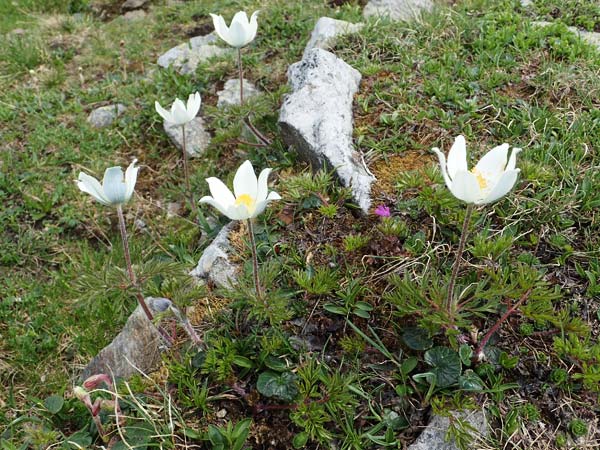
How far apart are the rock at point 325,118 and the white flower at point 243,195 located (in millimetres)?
821

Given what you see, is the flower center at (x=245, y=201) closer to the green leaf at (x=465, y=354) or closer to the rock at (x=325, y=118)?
the rock at (x=325, y=118)

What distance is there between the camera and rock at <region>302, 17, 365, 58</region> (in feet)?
14.7

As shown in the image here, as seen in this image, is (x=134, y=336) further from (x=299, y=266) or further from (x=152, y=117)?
(x=152, y=117)

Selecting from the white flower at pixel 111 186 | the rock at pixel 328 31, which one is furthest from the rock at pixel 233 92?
the white flower at pixel 111 186

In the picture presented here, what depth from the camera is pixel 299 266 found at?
2.78 metres

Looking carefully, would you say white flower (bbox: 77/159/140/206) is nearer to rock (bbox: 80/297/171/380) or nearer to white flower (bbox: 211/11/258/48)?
rock (bbox: 80/297/171/380)

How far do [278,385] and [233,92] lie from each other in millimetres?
3127

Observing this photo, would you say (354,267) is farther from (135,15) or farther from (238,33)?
(135,15)

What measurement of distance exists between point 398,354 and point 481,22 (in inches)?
116

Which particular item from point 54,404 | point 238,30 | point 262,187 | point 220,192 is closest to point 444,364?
point 262,187

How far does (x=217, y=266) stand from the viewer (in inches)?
113

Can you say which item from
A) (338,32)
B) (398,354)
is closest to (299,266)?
(398,354)

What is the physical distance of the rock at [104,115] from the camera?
5.08 metres

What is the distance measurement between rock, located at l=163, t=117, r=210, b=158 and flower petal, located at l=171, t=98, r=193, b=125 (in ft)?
2.81
